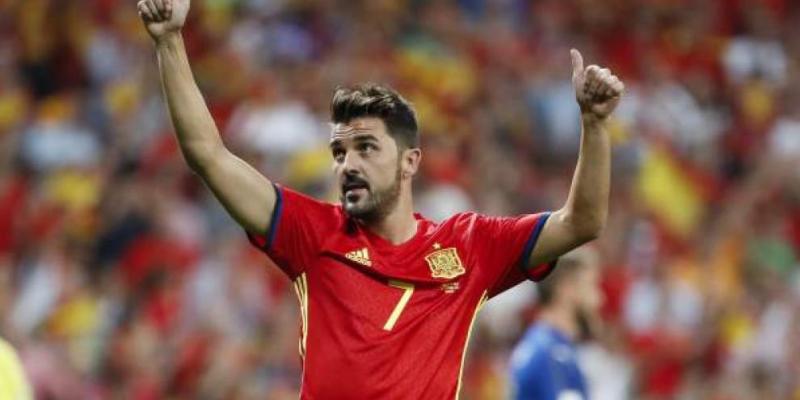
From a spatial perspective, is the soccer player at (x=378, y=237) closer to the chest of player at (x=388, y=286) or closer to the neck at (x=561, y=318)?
the chest of player at (x=388, y=286)

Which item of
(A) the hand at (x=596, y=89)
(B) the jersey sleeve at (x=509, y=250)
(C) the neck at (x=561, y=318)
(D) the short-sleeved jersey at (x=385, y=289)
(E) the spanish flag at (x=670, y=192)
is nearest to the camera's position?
(A) the hand at (x=596, y=89)

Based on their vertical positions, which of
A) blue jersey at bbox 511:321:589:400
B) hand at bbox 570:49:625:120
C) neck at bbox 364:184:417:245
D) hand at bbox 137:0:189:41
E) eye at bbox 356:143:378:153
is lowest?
blue jersey at bbox 511:321:589:400

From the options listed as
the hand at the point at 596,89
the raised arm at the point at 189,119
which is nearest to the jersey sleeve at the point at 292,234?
the raised arm at the point at 189,119

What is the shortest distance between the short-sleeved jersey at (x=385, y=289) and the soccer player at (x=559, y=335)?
6.16ft

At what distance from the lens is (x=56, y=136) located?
451 inches

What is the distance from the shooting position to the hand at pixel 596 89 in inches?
204

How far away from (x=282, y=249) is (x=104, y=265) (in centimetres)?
Result: 545

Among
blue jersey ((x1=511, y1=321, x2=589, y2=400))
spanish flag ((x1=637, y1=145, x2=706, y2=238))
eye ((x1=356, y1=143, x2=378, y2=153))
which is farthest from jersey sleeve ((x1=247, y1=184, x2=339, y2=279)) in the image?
spanish flag ((x1=637, y1=145, x2=706, y2=238))

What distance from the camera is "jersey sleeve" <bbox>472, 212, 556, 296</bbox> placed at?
18.1 feet

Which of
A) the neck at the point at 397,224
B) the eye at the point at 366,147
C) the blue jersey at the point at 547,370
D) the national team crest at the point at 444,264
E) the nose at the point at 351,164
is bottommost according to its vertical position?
the blue jersey at the point at 547,370

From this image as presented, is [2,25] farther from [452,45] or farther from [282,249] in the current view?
[282,249]

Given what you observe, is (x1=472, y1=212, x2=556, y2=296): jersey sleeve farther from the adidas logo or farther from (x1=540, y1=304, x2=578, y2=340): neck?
(x1=540, y1=304, x2=578, y2=340): neck

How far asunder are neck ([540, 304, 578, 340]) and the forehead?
238cm

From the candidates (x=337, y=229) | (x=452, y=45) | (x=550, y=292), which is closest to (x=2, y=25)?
(x=452, y=45)
